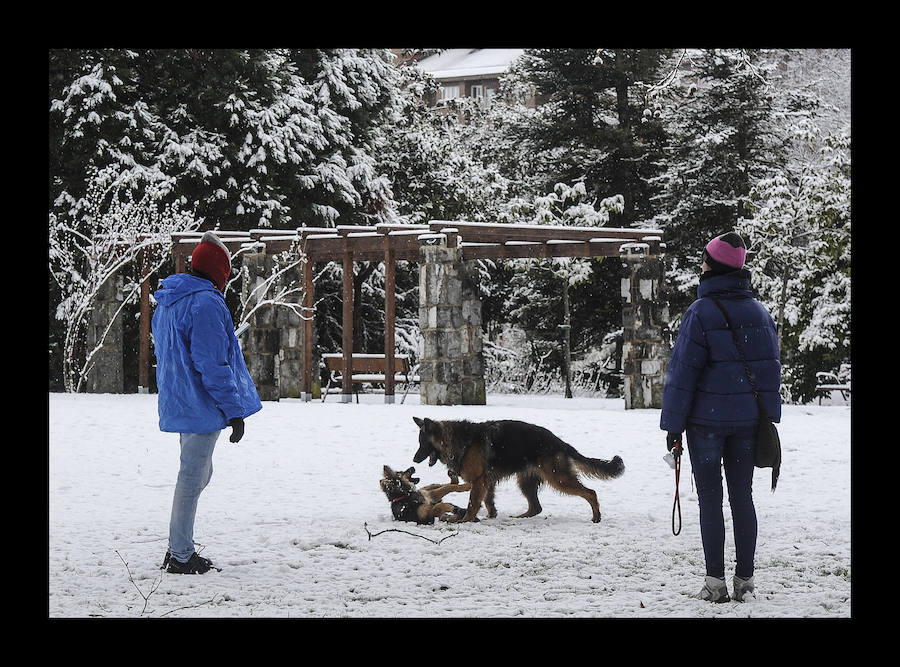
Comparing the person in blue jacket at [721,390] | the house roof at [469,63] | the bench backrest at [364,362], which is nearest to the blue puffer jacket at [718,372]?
the person in blue jacket at [721,390]

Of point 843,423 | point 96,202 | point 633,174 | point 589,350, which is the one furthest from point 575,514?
point 633,174

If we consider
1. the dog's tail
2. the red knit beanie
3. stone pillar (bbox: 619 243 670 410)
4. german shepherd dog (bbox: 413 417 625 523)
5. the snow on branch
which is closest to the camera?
the red knit beanie

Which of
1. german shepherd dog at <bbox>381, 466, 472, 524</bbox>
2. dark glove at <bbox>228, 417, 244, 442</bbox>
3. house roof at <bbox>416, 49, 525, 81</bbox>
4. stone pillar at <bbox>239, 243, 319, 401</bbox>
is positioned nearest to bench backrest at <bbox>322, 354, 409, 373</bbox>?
stone pillar at <bbox>239, 243, 319, 401</bbox>

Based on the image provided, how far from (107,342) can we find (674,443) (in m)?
13.8

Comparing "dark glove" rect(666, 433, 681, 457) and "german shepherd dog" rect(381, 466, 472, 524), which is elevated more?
"dark glove" rect(666, 433, 681, 457)

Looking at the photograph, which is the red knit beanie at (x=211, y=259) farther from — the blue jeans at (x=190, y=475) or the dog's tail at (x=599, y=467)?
the dog's tail at (x=599, y=467)

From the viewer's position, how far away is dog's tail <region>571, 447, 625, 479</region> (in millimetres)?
6551

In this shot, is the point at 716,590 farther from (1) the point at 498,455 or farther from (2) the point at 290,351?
(2) the point at 290,351

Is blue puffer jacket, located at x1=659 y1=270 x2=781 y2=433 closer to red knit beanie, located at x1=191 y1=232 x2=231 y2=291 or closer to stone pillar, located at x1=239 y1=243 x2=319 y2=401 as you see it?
red knit beanie, located at x1=191 y1=232 x2=231 y2=291

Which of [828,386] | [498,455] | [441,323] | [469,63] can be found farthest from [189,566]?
[469,63]

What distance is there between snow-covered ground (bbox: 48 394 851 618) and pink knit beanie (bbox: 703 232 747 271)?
1560 mm

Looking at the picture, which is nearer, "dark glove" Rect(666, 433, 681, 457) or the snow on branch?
"dark glove" Rect(666, 433, 681, 457)

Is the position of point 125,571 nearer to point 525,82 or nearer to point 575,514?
point 575,514
